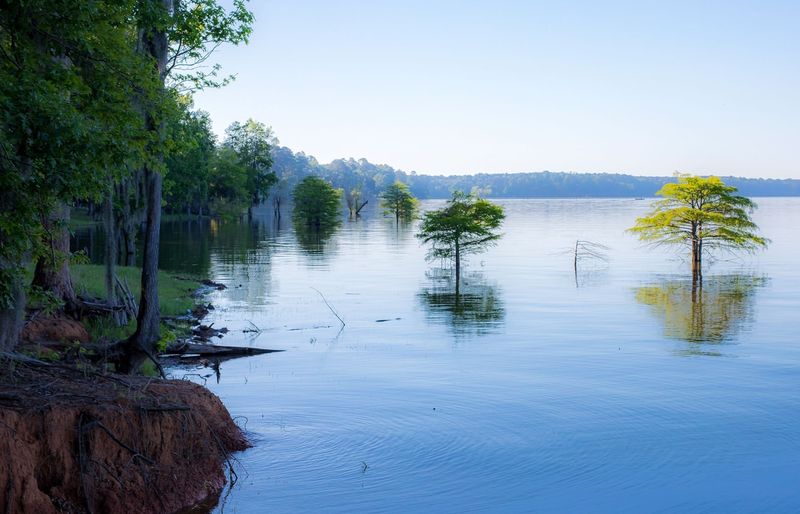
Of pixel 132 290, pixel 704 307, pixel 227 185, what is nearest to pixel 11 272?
pixel 132 290

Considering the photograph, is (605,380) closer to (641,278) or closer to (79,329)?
(79,329)

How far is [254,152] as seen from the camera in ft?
498

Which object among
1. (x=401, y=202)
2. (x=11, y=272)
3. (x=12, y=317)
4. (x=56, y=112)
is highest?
(x=401, y=202)

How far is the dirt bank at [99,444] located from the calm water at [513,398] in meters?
1.00

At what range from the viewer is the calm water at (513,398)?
47.7 feet

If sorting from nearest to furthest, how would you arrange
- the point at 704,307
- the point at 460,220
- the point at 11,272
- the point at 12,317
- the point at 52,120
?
1. the point at 52,120
2. the point at 11,272
3. the point at 12,317
4. the point at 704,307
5. the point at 460,220

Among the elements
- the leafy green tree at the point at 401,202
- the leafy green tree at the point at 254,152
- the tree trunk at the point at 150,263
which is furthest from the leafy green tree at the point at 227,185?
the tree trunk at the point at 150,263

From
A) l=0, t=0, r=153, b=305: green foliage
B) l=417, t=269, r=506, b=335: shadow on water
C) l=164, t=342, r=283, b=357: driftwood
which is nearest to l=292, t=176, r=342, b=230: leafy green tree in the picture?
l=417, t=269, r=506, b=335: shadow on water

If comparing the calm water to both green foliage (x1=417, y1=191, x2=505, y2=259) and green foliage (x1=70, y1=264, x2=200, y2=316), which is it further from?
green foliage (x1=417, y1=191, x2=505, y2=259)

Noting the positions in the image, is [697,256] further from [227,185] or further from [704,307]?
[227,185]

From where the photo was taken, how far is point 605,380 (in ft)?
77.2

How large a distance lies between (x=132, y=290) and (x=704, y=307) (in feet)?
90.1

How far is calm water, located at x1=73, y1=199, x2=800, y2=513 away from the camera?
14.5 meters

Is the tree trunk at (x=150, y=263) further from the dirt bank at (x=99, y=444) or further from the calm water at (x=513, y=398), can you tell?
the dirt bank at (x=99, y=444)
